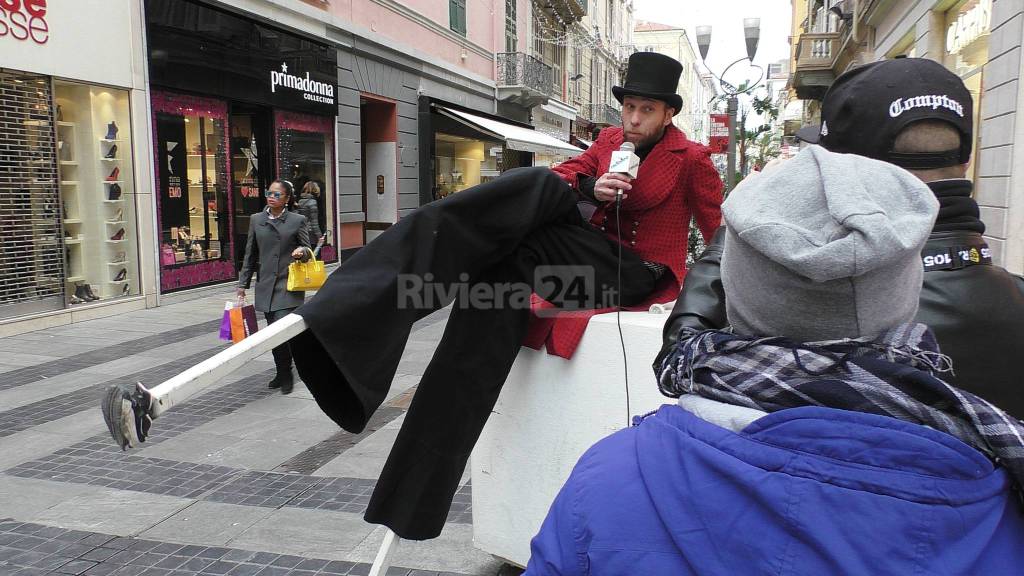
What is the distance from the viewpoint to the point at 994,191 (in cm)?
743

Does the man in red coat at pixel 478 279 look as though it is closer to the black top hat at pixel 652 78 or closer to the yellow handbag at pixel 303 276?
the black top hat at pixel 652 78

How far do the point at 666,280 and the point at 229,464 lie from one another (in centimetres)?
306

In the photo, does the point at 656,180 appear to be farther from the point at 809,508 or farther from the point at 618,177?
the point at 809,508

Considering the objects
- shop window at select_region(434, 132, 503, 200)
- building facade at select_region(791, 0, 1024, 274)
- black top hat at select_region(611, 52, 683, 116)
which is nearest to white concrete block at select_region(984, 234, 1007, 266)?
building facade at select_region(791, 0, 1024, 274)

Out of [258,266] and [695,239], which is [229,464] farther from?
[695,239]

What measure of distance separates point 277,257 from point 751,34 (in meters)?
9.98

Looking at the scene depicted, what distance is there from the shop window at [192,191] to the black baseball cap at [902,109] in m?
10.9

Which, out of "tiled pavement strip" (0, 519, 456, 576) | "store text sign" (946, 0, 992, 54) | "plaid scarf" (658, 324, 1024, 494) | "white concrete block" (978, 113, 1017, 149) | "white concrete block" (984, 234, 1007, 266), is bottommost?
"tiled pavement strip" (0, 519, 456, 576)

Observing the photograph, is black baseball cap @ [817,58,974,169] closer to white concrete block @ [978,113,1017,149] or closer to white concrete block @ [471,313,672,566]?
white concrete block @ [471,313,672,566]

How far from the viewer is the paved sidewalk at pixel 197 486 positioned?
11.1 feet

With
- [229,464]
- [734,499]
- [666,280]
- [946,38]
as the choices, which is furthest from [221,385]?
[946,38]

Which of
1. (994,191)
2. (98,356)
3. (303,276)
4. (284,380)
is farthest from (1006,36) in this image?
(98,356)

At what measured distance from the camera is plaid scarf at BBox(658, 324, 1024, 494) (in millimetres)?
855

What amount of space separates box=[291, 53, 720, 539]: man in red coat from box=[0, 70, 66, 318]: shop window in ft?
26.1
